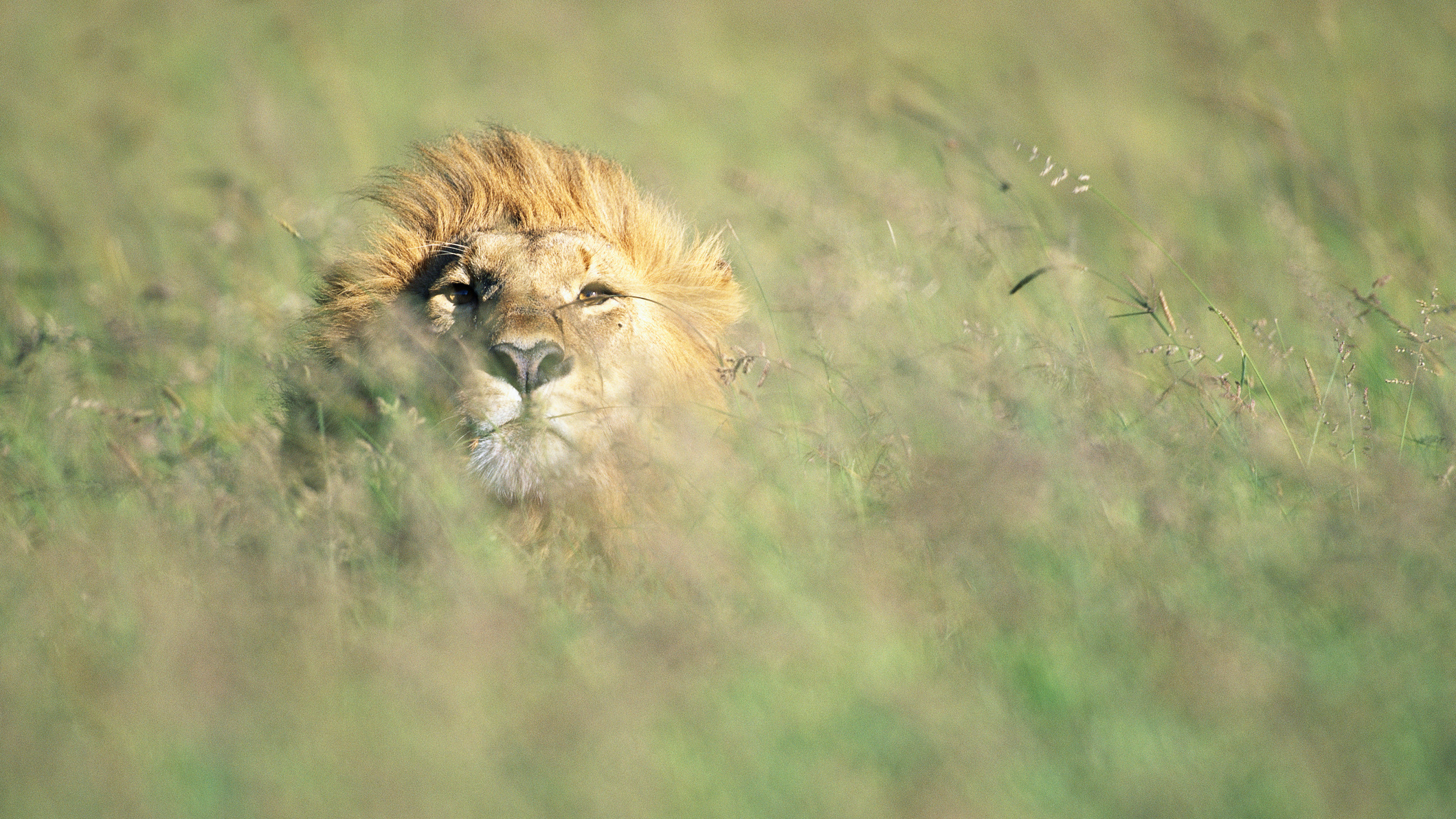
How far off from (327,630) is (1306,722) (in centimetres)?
194

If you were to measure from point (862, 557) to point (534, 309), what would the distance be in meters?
1.27

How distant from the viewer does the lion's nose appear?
10.3 ft

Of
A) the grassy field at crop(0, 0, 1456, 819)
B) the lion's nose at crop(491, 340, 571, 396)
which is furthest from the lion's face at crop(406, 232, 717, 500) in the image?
the grassy field at crop(0, 0, 1456, 819)

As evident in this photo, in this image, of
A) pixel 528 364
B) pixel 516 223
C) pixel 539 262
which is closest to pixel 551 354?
pixel 528 364

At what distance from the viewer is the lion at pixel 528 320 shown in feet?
10.3

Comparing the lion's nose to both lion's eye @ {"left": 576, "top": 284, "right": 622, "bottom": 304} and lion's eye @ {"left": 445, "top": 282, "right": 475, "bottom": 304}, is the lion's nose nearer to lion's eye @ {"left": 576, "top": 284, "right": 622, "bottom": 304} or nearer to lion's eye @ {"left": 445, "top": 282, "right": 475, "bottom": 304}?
lion's eye @ {"left": 576, "top": 284, "right": 622, "bottom": 304}

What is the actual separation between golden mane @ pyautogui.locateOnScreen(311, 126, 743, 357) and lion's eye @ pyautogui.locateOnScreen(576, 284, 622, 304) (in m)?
0.16

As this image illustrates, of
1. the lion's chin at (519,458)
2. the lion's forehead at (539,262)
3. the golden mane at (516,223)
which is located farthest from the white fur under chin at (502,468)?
the golden mane at (516,223)

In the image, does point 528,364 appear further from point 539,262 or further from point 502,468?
point 539,262

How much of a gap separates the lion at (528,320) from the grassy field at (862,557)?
186 mm

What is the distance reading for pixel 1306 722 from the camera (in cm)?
210

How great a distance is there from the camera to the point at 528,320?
3318 mm

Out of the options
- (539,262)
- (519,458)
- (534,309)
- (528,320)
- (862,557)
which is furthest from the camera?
(539,262)

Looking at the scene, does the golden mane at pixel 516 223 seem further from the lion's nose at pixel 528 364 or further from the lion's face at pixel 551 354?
the lion's nose at pixel 528 364
